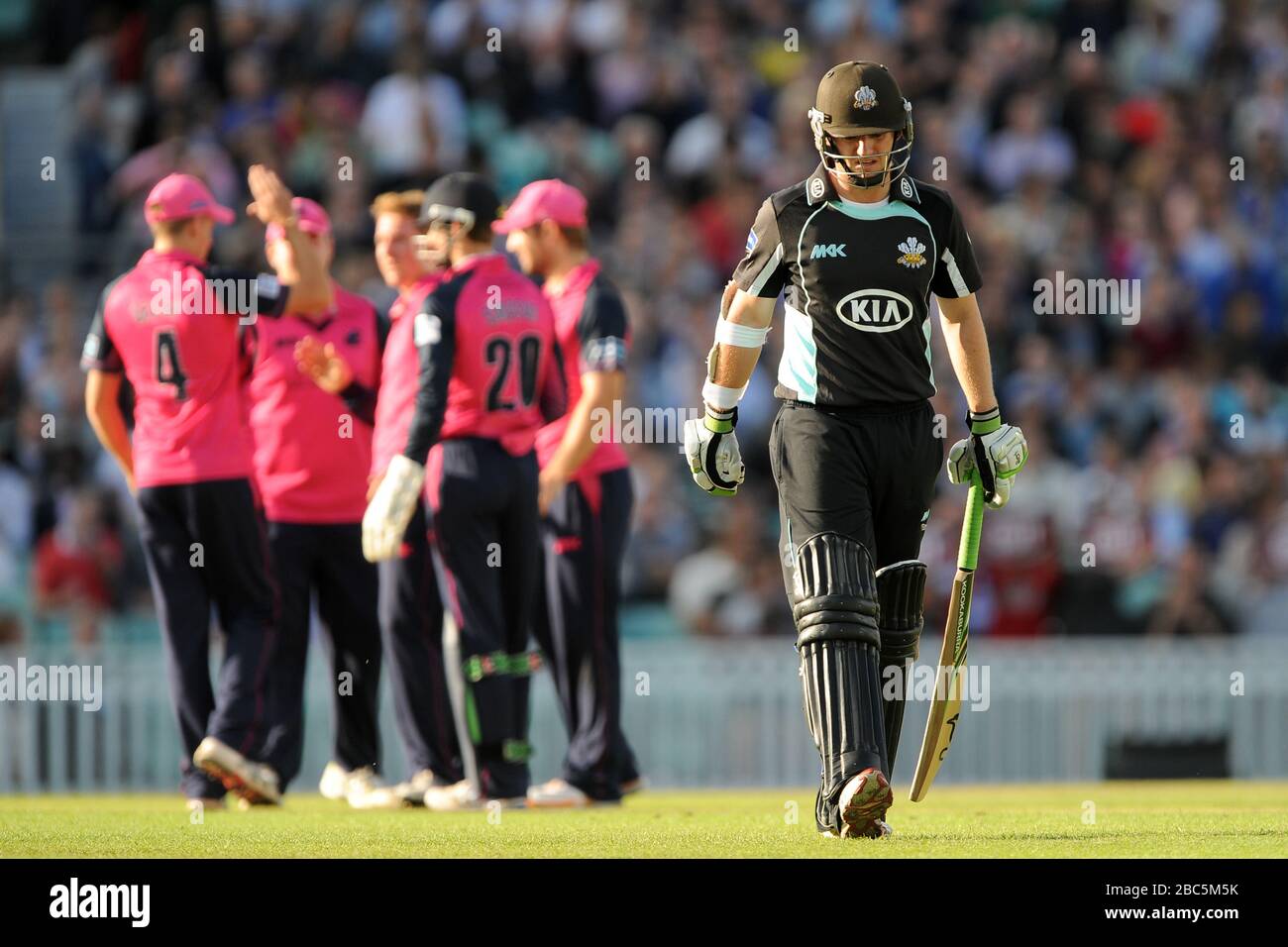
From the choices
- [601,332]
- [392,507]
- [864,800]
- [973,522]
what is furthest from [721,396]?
[601,332]

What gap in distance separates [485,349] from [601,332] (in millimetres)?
868

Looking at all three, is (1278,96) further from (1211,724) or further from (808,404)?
(808,404)

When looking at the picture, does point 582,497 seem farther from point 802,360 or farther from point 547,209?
point 802,360

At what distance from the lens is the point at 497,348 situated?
10312 mm

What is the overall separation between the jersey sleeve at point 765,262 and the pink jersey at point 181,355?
10.7ft

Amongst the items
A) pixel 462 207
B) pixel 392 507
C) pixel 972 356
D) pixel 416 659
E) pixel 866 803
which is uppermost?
pixel 462 207

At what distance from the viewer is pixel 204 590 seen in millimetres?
10727

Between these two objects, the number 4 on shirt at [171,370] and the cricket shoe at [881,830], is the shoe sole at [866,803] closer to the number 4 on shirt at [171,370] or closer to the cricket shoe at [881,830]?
the cricket shoe at [881,830]

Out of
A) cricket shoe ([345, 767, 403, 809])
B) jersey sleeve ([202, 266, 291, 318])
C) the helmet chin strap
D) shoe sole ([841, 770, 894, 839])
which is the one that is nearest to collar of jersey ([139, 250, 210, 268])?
Result: jersey sleeve ([202, 266, 291, 318])

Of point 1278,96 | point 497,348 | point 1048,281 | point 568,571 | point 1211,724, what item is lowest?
point 1211,724

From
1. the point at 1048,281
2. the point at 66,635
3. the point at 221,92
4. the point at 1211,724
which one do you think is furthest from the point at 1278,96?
the point at 66,635

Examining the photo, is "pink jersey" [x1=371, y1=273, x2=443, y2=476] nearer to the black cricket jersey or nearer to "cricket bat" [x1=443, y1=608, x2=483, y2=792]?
"cricket bat" [x1=443, y1=608, x2=483, y2=792]

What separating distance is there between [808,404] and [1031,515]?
9007 millimetres

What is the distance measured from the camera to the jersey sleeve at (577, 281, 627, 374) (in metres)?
10.9
